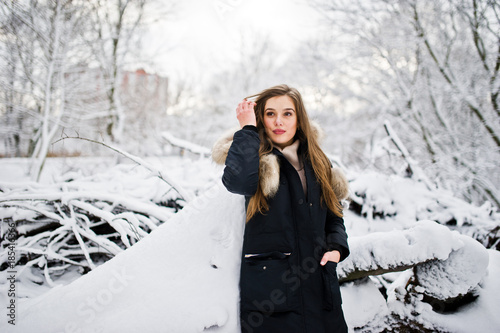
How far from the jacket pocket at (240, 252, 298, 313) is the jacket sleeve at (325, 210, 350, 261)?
0.33m

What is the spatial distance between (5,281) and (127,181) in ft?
5.20

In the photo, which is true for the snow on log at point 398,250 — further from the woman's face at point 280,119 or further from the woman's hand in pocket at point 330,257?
the woman's face at point 280,119

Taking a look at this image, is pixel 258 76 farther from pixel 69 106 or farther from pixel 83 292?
pixel 83 292

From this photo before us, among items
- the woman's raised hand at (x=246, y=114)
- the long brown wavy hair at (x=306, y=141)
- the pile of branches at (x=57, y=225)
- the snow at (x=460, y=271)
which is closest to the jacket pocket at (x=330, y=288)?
the long brown wavy hair at (x=306, y=141)

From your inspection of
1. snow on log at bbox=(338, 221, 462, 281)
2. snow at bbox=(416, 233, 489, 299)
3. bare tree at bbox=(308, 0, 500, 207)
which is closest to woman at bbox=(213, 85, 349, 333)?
snow on log at bbox=(338, 221, 462, 281)

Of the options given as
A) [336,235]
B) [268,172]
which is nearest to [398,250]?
[336,235]

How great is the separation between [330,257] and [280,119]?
86 cm

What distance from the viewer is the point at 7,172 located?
5680mm

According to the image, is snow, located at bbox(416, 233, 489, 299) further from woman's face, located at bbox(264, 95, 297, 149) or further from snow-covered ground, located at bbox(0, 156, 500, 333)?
woman's face, located at bbox(264, 95, 297, 149)

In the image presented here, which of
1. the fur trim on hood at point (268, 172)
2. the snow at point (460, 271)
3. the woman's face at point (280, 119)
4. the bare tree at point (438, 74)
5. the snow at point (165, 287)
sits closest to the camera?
the snow at point (165, 287)

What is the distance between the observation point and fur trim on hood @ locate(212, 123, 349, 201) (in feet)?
4.00

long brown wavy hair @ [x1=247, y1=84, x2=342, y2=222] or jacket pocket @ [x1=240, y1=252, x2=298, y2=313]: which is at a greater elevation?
long brown wavy hair @ [x1=247, y1=84, x2=342, y2=222]

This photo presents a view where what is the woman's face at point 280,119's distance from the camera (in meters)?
1.45

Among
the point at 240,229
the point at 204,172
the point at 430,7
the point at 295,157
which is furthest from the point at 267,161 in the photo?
the point at 430,7
